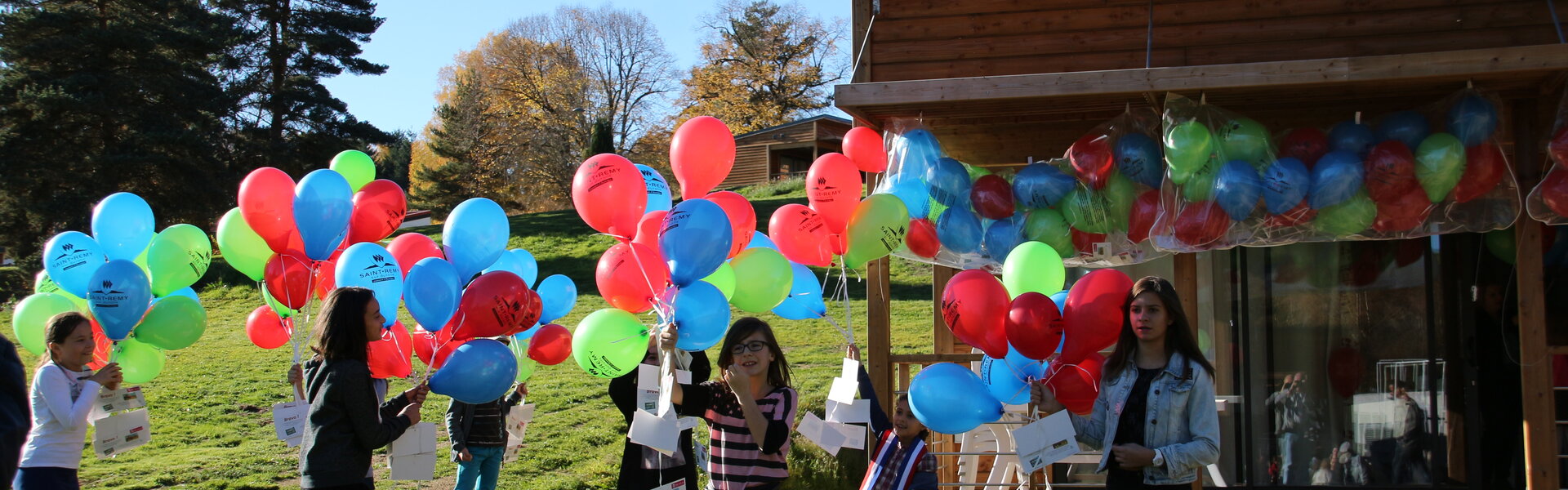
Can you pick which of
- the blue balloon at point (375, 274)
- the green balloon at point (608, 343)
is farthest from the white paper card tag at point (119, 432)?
the green balloon at point (608, 343)

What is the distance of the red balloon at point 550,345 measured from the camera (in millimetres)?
4461

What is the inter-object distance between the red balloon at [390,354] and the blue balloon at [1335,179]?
13.2ft

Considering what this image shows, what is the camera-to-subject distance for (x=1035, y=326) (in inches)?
154

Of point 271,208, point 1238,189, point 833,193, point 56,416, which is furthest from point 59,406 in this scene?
point 1238,189

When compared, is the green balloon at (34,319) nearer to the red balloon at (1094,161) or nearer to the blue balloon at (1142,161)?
the red balloon at (1094,161)

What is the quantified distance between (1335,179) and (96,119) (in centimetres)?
1783

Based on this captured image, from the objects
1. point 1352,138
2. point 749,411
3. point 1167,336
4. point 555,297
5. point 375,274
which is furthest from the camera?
point 555,297

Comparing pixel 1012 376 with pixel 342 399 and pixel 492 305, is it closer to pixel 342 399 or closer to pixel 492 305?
pixel 492 305

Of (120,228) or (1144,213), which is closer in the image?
(1144,213)

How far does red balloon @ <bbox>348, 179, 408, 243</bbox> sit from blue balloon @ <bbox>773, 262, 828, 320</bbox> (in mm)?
1908

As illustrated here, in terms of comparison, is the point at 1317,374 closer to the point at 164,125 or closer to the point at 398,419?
the point at 398,419

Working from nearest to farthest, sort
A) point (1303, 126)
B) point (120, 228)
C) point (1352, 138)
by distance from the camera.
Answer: point (1352, 138), point (120, 228), point (1303, 126)

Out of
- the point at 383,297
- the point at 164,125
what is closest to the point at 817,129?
the point at 164,125

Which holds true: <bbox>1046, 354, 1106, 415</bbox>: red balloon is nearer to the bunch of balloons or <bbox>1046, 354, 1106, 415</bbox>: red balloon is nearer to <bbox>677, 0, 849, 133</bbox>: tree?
the bunch of balloons
